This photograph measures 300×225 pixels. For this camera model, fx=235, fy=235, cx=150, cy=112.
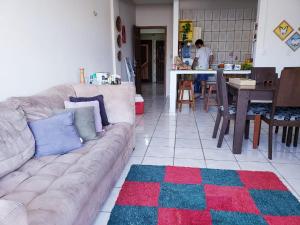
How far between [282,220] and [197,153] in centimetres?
126

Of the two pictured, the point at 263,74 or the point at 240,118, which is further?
the point at 263,74

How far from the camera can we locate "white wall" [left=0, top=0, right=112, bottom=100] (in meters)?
2.05

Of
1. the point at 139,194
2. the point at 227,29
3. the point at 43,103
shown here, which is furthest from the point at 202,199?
the point at 227,29

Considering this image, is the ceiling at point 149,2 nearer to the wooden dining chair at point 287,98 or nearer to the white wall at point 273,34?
the white wall at point 273,34

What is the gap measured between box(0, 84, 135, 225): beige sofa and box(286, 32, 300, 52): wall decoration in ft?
12.7

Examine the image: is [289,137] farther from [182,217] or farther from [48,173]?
[48,173]

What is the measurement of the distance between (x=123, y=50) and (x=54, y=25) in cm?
328

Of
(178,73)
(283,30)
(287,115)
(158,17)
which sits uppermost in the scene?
(158,17)

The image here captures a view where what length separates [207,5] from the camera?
6.47 metres

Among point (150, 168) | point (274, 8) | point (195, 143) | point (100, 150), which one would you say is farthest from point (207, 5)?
point (100, 150)

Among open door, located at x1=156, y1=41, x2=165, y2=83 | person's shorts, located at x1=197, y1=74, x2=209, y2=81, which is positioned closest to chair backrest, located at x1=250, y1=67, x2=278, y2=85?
person's shorts, located at x1=197, y1=74, x2=209, y2=81

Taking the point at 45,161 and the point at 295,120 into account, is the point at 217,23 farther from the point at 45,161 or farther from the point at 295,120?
the point at 45,161

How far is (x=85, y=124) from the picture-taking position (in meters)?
2.14

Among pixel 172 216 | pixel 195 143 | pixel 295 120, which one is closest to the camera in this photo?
pixel 172 216
